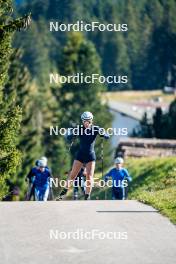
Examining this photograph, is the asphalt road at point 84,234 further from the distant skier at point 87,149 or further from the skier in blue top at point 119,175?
the skier in blue top at point 119,175

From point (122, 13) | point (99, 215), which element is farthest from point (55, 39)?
point (99, 215)

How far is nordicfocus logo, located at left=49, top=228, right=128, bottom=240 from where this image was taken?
1284cm

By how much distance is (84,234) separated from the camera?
515 inches

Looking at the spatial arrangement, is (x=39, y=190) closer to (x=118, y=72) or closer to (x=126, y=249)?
(x=126, y=249)

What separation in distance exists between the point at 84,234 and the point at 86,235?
0.09 m

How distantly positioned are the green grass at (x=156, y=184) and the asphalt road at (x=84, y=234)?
38cm

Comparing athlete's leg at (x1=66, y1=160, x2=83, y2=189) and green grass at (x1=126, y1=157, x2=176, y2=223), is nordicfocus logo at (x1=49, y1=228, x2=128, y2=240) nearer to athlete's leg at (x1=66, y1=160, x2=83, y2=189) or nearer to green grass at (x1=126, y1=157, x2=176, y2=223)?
green grass at (x1=126, y1=157, x2=176, y2=223)

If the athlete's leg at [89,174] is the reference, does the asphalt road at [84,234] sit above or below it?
below

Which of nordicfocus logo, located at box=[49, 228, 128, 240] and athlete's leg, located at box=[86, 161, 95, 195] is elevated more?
athlete's leg, located at box=[86, 161, 95, 195]

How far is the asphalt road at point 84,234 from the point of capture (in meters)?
11.6

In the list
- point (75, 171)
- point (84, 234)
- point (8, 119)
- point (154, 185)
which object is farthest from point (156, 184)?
point (84, 234)

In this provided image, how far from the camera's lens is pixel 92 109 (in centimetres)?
7956

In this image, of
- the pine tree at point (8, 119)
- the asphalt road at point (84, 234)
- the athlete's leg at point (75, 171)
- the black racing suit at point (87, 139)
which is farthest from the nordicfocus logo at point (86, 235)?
the pine tree at point (8, 119)

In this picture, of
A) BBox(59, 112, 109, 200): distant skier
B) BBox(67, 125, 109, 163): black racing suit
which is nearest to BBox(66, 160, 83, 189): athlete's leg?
BBox(59, 112, 109, 200): distant skier
